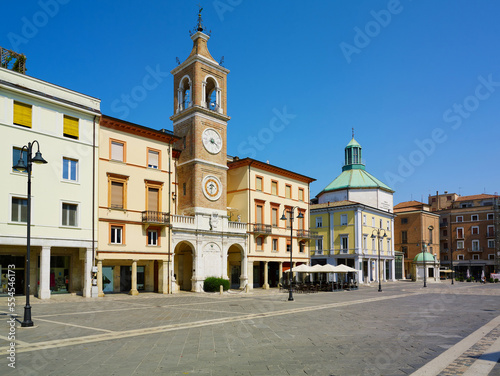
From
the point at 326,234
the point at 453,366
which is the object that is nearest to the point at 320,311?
the point at 453,366

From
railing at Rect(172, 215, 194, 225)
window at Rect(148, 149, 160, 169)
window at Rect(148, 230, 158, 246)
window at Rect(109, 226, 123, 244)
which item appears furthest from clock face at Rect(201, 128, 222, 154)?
window at Rect(109, 226, 123, 244)

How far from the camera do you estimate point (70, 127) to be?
31.2 metres

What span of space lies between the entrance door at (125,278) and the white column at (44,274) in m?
7.86

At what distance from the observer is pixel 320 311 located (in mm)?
22906

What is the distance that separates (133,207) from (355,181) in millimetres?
47191

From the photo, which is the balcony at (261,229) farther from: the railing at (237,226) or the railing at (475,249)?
the railing at (475,249)

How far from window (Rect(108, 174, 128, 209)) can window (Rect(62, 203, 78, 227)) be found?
2838 mm

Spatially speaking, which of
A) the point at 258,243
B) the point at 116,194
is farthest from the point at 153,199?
the point at 258,243

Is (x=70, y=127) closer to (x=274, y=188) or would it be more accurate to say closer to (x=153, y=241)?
(x=153, y=241)

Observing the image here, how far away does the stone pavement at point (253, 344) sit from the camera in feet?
32.3

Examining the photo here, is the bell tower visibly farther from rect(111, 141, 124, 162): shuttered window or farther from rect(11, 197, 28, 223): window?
rect(11, 197, 28, 223): window

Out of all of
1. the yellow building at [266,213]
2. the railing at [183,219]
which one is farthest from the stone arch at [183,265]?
the yellow building at [266,213]

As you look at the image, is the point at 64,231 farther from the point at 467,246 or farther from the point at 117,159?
the point at 467,246

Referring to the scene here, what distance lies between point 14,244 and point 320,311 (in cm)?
1916
